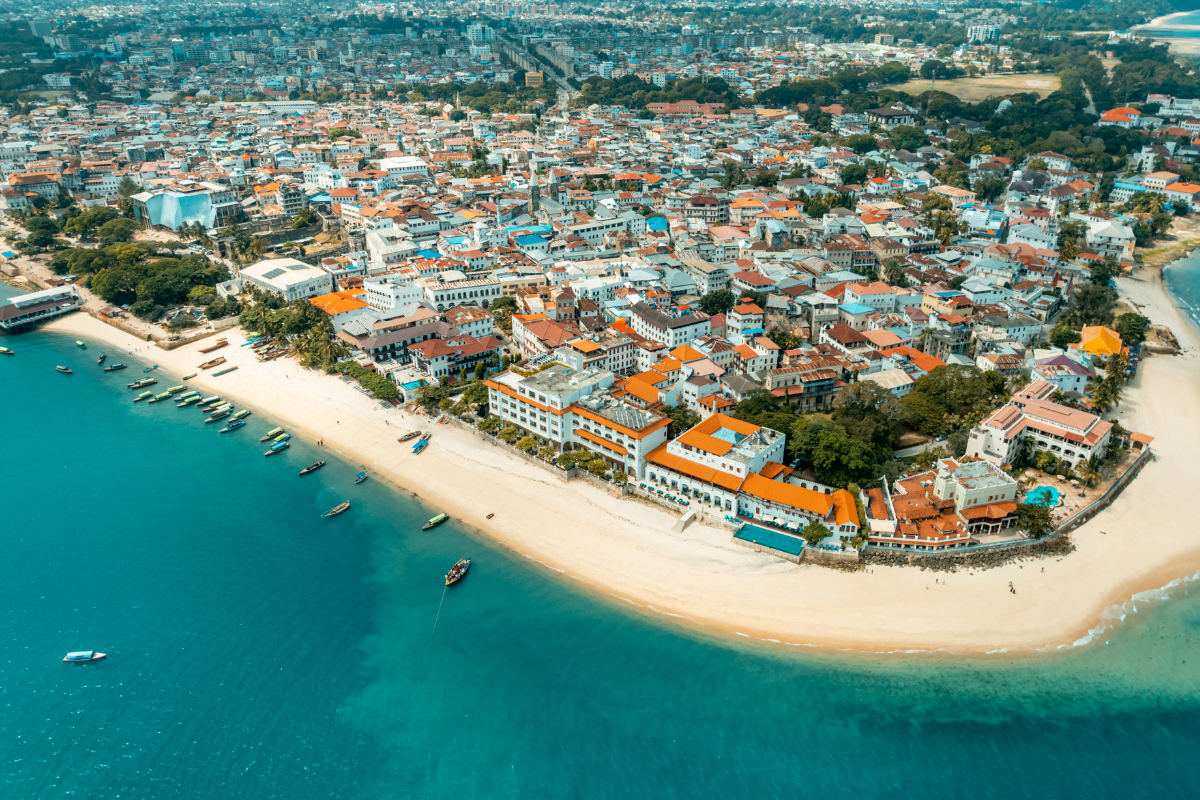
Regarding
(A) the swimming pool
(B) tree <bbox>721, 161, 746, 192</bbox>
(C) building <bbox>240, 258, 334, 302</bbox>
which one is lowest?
(A) the swimming pool

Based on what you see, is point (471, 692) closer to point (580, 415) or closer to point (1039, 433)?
point (580, 415)

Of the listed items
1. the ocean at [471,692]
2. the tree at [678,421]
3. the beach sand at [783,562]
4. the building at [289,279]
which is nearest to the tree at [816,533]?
the beach sand at [783,562]


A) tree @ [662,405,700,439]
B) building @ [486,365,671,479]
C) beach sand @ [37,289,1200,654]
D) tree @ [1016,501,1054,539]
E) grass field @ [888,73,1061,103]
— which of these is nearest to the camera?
beach sand @ [37,289,1200,654]

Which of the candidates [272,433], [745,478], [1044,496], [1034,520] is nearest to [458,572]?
[745,478]

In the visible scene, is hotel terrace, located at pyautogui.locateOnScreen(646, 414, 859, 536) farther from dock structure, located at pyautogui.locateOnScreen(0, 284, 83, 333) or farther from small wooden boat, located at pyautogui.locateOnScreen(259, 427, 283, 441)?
dock structure, located at pyautogui.locateOnScreen(0, 284, 83, 333)

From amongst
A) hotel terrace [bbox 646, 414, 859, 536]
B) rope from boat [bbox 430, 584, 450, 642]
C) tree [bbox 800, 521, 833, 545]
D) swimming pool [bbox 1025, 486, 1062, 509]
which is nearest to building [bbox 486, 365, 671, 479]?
hotel terrace [bbox 646, 414, 859, 536]

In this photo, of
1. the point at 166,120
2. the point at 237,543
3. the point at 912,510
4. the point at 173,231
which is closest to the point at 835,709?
the point at 912,510

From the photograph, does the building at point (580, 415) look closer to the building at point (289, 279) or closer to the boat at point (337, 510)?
the boat at point (337, 510)
